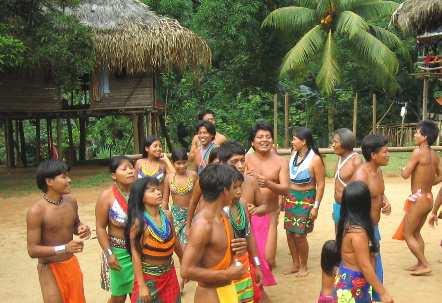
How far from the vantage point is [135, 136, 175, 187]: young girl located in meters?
5.77

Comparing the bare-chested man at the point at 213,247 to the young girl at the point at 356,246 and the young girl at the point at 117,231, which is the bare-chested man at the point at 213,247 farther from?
the young girl at the point at 117,231

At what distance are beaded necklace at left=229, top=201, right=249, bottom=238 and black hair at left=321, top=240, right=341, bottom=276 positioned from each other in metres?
0.66

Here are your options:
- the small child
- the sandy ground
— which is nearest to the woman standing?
the sandy ground

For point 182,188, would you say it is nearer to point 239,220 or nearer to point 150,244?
point 150,244

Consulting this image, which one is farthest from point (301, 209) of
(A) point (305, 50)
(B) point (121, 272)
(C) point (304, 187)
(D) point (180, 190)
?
(A) point (305, 50)

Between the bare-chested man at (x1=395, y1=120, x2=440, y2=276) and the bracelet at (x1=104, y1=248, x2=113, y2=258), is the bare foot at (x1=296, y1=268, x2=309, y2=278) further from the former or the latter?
the bracelet at (x1=104, y1=248, x2=113, y2=258)

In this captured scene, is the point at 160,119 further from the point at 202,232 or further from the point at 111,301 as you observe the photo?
the point at 202,232

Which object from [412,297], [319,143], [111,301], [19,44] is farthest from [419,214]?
[319,143]

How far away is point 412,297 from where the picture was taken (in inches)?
202

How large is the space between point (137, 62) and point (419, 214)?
11387 mm

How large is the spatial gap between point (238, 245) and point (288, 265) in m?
3.34

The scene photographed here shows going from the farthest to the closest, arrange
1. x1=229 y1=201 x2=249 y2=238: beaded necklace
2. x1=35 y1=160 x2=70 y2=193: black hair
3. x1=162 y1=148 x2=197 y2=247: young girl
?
x1=162 y1=148 x2=197 y2=247: young girl
x1=35 y1=160 x2=70 y2=193: black hair
x1=229 y1=201 x2=249 y2=238: beaded necklace

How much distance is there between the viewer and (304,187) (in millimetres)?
5707

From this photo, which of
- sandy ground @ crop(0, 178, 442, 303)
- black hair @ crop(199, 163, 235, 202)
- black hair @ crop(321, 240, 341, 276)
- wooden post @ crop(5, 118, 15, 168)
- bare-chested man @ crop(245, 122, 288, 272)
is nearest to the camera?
black hair @ crop(199, 163, 235, 202)
